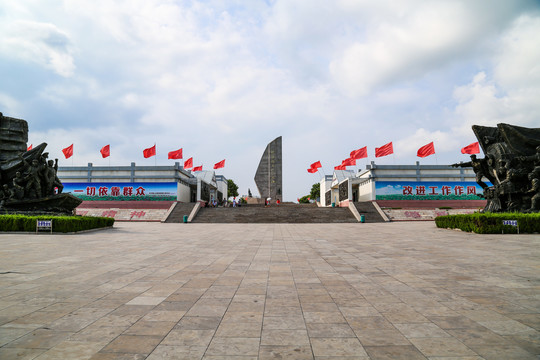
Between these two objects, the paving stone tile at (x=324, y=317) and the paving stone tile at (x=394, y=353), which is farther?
the paving stone tile at (x=324, y=317)

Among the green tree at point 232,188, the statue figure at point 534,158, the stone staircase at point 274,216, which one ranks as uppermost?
the green tree at point 232,188

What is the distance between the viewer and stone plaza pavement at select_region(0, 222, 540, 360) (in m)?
2.46

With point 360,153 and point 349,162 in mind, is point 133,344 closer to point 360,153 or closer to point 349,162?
point 360,153

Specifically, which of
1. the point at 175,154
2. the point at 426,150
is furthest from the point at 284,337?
the point at 175,154

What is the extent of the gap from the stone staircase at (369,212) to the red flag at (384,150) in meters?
5.47

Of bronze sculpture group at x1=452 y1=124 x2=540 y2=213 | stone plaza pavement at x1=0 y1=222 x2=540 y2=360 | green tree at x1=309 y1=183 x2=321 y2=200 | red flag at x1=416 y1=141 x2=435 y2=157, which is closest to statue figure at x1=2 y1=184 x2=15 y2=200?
stone plaza pavement at x1=0 y1=222 x2=540 y2=360

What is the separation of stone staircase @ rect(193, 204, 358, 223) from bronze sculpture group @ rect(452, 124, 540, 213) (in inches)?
476

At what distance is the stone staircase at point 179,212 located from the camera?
27194mm

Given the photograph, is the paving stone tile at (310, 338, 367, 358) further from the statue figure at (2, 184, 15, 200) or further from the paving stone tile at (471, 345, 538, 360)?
the statue figure at (2, 184, 15, 200)

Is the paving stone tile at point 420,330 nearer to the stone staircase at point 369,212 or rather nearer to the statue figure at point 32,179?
the statue figure at point 32,179

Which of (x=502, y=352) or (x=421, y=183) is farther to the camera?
(x=421, y=183)

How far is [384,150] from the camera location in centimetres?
3097

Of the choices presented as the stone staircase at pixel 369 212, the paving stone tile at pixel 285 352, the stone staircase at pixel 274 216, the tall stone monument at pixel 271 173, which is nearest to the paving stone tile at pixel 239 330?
the paving stone tile at pixel 285 352

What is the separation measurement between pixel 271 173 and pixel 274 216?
63.5 ft
